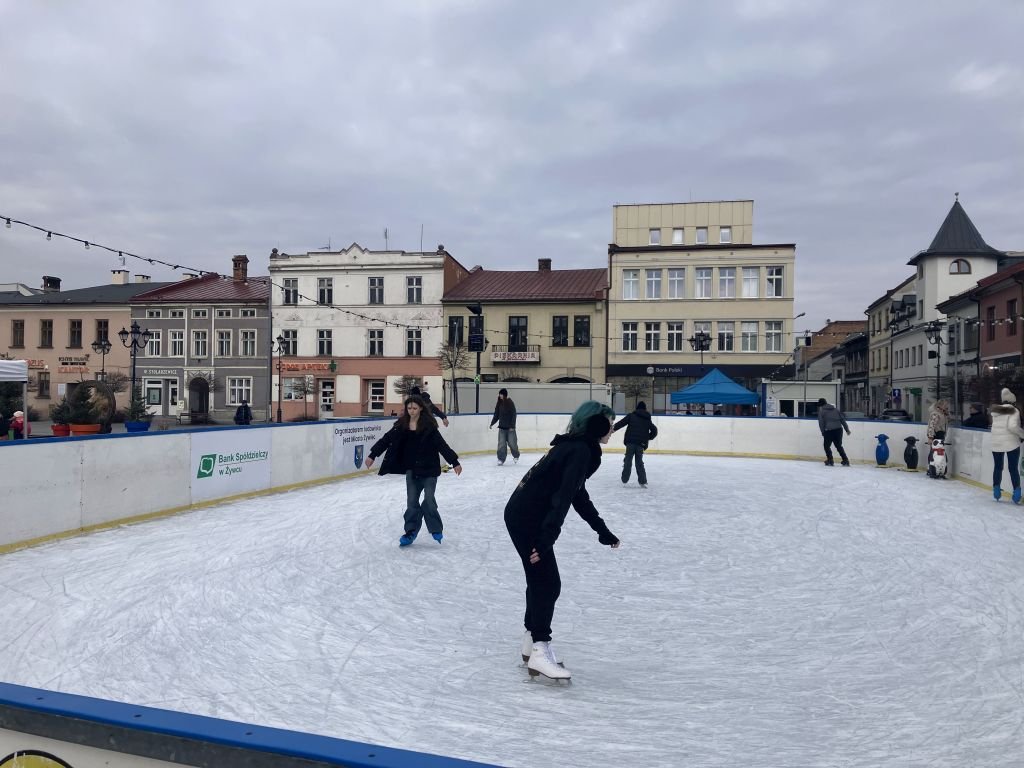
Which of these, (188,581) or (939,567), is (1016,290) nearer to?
(939,567)

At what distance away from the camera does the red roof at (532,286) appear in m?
39.5

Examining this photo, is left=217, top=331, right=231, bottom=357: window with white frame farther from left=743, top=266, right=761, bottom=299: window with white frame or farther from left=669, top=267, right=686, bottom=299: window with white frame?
left=743, top=266, right=761, bottom=299: window with white frame

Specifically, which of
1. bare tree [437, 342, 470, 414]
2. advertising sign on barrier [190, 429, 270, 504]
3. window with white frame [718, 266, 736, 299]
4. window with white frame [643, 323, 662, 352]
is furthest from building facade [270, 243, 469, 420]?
advertising sign on barrier [190, 429, 270, 504]

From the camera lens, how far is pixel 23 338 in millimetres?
43875

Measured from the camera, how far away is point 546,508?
12.6ft

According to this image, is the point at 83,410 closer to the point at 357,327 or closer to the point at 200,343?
the point at 357,327

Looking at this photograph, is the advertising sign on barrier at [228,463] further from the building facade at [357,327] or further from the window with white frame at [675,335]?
the window with white frame at [675,335]

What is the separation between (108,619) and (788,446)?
711 inches

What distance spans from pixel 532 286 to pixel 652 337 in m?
7.93

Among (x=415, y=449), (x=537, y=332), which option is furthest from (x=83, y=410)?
(x=537, y=332)

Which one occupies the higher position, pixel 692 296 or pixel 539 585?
pixel 692 296

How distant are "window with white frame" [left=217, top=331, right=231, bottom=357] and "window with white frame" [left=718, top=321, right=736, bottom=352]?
93.7 feet

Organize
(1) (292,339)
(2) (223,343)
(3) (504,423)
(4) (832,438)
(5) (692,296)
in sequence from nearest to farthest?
(3) (504,423), (4) (832,438), (5) (692,296), (1) (292,339), (2) (223,343)

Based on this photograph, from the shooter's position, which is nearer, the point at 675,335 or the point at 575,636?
the point at 575,636
